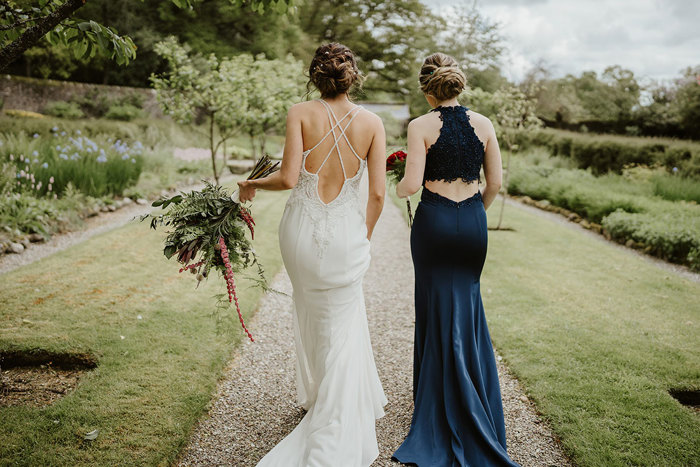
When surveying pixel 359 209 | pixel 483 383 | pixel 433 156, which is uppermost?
pixel 433 156

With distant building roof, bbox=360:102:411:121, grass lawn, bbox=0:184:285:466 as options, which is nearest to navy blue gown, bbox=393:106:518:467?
grass lawn, bbox=0:184:285:466

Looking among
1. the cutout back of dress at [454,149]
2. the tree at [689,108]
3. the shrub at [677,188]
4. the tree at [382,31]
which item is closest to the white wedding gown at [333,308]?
the cutout back of dress at [454,149]

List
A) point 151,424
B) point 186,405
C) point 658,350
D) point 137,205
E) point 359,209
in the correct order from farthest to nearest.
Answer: point 137,205 < point 658,350 < point 186,405 < point 151,424 < point 359,209

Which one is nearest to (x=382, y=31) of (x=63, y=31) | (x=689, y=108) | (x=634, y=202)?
(x=689, y=108)

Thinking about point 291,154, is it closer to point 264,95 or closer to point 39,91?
point 264,95

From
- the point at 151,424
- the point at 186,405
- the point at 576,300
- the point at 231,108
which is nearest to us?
the point at 151,424

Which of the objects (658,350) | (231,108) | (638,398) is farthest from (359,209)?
(231,108)

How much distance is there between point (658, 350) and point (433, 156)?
3411mm

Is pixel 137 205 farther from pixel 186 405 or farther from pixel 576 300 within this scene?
pixel 576 300

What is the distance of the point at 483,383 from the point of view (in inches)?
122

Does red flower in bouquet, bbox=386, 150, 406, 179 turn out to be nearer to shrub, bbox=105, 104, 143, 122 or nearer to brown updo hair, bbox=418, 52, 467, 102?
brown updo hair, bbox=418, 52, 467, 102

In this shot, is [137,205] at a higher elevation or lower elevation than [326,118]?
lower

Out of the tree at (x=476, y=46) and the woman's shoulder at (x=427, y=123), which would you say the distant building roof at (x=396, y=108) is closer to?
the tree at (x=476, y=46)

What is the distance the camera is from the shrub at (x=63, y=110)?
792 inches
